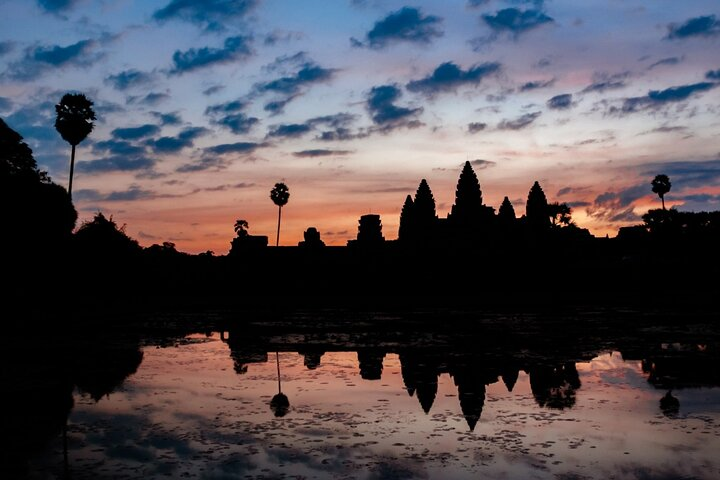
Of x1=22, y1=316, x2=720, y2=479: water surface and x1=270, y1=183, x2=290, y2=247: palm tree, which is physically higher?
x1=270, y1=183, x2=290, y2=247: palm tree

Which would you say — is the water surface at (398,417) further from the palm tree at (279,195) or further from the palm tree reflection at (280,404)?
the palm tree at (279,195)

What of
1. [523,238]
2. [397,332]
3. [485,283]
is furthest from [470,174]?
[397,332]

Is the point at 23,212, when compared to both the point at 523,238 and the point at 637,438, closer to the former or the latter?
the point at 637,438

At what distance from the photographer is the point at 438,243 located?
7706cm

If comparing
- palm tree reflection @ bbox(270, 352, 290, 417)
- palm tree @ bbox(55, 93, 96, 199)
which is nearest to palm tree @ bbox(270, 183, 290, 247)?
palm tree @ bbox(55, 93, 96, 199)

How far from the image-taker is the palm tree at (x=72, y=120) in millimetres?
52938

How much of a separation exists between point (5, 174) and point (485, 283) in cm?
3934

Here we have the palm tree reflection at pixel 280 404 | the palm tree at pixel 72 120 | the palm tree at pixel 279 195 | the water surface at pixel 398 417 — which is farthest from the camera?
the palm tree at pixel 279 195

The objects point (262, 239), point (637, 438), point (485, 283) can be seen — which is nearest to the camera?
point (637, 438)

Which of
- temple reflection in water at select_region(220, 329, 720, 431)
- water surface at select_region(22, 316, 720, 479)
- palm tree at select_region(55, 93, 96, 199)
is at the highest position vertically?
palm tree at select_region(55, 93, 96, 199)

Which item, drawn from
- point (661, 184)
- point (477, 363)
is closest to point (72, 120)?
point (477, 363)

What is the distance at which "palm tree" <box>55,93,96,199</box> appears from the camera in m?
52.9

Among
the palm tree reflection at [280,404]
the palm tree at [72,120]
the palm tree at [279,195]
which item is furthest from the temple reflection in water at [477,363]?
the palm tree at [279,195]

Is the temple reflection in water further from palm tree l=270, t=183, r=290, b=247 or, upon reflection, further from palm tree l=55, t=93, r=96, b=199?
palm tree l=270, t=183, r=290, b=247
